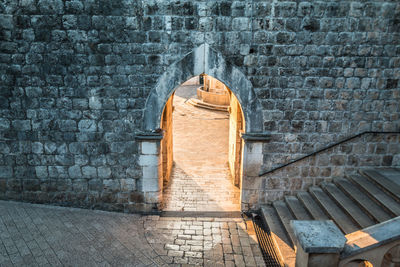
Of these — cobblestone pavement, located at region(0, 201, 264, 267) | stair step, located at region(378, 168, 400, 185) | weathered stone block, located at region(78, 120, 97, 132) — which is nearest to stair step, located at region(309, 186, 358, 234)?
stair step, located at region(378, 168, 400, 185)

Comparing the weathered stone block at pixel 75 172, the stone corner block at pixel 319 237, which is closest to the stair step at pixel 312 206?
the stone corner block at pixel 319 237

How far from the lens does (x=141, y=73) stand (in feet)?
20.4

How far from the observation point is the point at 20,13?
19.3ft

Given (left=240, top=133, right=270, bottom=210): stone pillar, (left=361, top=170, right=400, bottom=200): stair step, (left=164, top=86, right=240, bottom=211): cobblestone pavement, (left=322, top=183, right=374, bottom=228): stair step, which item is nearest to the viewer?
(left=322, top=183, right=374, bottom=228): stair step

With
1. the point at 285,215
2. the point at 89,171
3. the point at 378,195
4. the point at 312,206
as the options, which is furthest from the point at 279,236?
the point at 89,171

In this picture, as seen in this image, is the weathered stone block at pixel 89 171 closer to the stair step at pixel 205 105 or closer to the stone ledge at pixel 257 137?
the stone ledge at pixel 257 137

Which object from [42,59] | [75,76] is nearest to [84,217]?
[75,76]

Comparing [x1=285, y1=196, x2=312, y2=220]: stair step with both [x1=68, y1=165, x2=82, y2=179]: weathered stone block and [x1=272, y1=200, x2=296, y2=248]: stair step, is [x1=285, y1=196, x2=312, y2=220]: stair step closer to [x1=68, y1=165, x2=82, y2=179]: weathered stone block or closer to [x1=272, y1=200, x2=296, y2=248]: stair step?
[x1=272, y1=200, x2=296, y2=248]: stair step

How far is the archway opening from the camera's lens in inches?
297

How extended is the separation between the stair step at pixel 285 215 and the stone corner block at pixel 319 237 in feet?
7.29

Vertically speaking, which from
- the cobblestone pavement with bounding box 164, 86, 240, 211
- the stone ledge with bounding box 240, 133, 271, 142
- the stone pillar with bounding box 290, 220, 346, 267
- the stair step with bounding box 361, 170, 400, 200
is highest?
the stone ledge with bounding box 240, 133, 271, 142

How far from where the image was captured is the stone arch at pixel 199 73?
6168 millimetres

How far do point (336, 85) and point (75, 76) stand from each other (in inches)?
215

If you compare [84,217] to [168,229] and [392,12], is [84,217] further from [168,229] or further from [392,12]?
[392,12]
